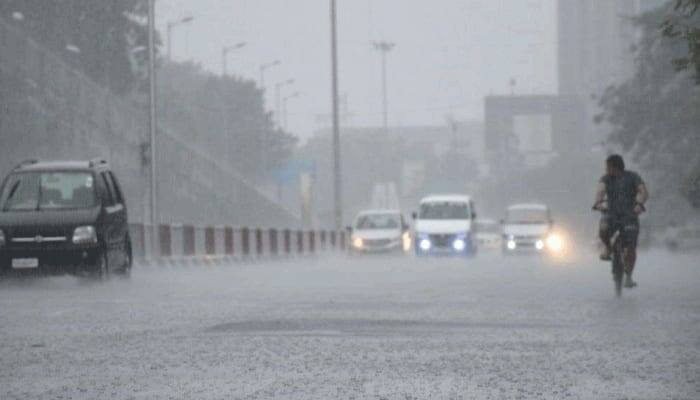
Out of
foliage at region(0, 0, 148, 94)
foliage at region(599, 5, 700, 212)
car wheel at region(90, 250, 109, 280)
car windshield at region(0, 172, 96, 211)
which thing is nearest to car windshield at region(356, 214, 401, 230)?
foliage at region(599, 5, 700, 212)

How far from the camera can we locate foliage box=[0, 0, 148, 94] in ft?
247

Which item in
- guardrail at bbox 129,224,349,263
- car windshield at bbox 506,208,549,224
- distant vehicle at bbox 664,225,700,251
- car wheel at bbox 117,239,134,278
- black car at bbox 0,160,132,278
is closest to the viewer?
black car at bbox 0,160,132,278

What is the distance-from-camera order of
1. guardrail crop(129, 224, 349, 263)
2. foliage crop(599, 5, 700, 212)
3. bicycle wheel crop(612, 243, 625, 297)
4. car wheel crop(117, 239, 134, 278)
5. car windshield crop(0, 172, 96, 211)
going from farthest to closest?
foliage crop(599, 5, 700, 212)
guardrail crop(129, 224, 349, 263)
car wheel crop(117, 239, 134, 278)
car windshield crop(0, 172, 96, 211)
bicycle wheel crop(612, 243, 625, 297)

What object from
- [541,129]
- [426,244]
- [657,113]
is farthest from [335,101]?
[541,129]

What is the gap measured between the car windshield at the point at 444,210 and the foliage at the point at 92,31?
28.3 m

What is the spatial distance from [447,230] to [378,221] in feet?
17.3

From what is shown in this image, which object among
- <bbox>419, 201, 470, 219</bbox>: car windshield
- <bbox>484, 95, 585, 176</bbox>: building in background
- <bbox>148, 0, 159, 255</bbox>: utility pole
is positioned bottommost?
<bbox>419, 201, 470, 219</bbox>: car windshield

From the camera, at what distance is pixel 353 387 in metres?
9.71

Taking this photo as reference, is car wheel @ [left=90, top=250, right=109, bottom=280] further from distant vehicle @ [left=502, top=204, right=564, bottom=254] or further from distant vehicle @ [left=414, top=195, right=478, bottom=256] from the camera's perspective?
distant vehicle @ [left=502, top=204, right=564, bottom=254]

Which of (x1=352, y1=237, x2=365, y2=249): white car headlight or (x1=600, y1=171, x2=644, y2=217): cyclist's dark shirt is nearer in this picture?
(x1=600, y1=171, x2=644, y2=217): cyclist's dark shirt

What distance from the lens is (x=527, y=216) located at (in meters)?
54.1

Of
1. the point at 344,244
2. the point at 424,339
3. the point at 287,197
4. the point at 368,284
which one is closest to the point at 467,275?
the point at 368,284

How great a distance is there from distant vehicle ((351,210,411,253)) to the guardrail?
7.28 feet

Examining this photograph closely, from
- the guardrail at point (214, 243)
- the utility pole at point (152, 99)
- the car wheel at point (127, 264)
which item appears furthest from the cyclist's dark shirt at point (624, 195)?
the utility pole at point (152, 99)
